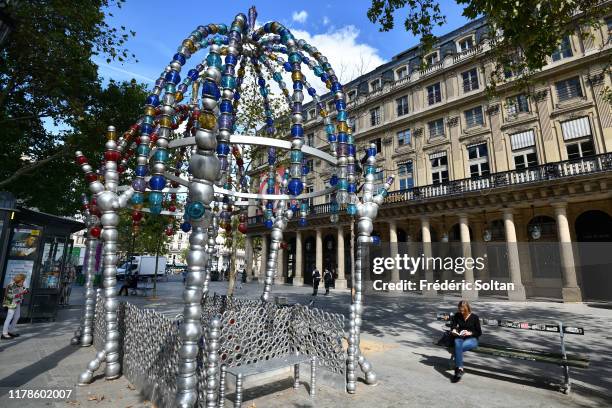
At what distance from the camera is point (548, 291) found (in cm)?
1934

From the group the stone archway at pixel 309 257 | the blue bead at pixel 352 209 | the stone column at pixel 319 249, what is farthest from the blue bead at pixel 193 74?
→ the stone archway at pixel 309 257

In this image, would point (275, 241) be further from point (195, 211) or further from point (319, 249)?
point (319, 249)

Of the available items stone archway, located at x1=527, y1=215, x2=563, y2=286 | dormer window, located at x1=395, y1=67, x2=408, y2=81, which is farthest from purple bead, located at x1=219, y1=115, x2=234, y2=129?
dormer window, located at x1=395, y1=67, x2=408, y2=81

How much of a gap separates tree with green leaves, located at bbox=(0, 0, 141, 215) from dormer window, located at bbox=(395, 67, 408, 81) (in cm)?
2056

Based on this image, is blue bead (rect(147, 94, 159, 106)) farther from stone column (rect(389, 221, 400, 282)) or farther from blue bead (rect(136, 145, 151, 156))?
stone column (rect(389, 221, 400, 282))

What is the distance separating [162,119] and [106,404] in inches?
162

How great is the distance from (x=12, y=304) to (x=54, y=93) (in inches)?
302

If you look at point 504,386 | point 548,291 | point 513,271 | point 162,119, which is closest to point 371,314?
point 504,386

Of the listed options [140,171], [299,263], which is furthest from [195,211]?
[299,263]

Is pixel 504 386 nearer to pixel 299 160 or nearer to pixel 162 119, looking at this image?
pixel 299 160

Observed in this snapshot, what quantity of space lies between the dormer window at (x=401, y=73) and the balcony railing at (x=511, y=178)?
34.4 feet

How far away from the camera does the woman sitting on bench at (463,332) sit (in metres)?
5.92

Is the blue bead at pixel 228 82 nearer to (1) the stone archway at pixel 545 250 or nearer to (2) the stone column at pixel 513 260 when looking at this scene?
(2) the stone column at pixel 513 260

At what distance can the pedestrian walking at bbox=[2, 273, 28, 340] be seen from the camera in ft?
27.8
